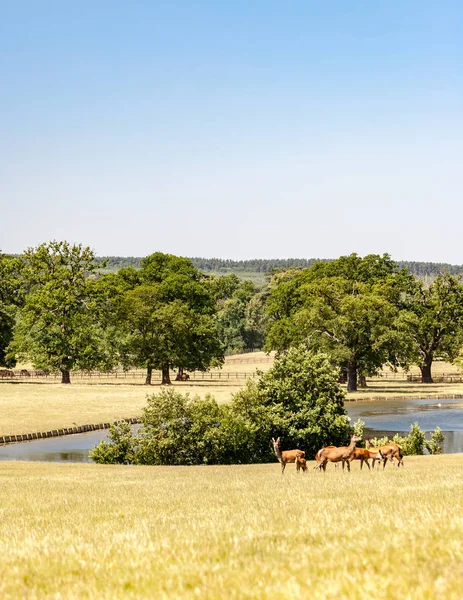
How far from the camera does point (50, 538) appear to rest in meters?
11.8

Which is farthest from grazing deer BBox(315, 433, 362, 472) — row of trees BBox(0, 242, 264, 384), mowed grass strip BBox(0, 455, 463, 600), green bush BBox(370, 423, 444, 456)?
row of trees BBox(0, 242, 264, 384)

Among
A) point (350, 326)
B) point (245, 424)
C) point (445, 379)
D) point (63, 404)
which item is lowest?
point (445, 379)

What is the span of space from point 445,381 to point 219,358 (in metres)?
36.6

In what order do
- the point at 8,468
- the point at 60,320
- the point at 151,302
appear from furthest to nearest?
the point at 151,302 < the point at 60,320 < the point at 8,468

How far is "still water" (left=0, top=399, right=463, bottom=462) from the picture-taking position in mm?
50219

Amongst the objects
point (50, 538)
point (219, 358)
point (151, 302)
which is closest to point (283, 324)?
point (219, 358)

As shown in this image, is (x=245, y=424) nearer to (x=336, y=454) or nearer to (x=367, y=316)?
(x=336, y=454)

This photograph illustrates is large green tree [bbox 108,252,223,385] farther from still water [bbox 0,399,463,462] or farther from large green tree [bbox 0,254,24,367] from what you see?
still water [bbox 0,399,463,462]

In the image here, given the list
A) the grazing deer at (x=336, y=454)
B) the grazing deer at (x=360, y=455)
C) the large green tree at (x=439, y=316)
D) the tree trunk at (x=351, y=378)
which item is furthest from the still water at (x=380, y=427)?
the large green tree at (x=439, y=316)

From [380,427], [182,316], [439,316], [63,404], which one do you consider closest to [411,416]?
[380,427]

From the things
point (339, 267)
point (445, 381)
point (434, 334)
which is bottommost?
point (445, 381)

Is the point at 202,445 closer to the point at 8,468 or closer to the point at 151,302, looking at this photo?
the point at 8,468

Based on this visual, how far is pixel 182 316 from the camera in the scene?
341 feet

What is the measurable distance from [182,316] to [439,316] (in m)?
38.6
